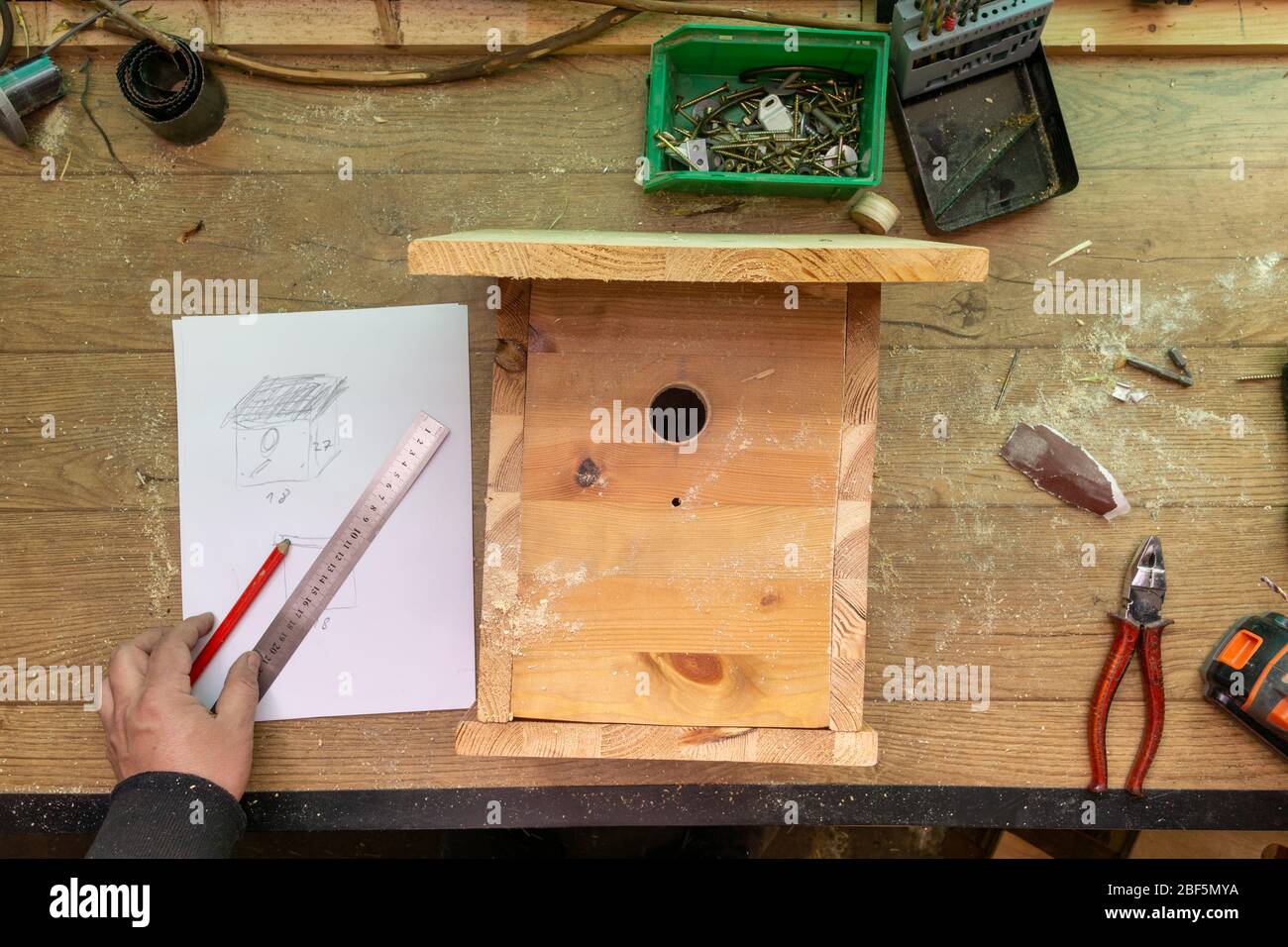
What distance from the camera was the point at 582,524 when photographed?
1178mm

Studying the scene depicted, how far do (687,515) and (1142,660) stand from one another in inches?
38.1

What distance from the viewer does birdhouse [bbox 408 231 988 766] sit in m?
1.17

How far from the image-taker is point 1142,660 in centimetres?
152

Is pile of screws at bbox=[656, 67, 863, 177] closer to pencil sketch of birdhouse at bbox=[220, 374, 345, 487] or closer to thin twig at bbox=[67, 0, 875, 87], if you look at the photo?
thin twig at bbox=[67, 0, 875, 87]

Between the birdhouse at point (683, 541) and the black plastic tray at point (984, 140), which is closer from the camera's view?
the birdhouse at point (683, 541)

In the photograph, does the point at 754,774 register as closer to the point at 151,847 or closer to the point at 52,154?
the point at 151,847

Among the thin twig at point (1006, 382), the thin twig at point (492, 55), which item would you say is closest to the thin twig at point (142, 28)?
the thin twig at point (492, 55)

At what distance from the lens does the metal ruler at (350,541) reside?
155cm

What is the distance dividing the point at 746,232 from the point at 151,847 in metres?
1.48

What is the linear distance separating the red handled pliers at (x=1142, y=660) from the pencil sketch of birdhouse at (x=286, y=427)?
149cm

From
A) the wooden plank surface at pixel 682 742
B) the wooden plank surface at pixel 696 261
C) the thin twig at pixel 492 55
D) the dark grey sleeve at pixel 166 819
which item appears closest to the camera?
the wooden plank surface at pixel 696 261

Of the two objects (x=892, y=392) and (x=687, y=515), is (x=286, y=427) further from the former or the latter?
(x=892, y=392)

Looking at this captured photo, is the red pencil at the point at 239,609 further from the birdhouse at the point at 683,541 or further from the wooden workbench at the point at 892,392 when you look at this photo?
the birdhouse at the point at 683,541

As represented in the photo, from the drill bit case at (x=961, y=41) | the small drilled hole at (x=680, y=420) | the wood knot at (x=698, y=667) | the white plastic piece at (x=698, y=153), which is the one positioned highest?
the drill bit case at (x=961, y=41)
